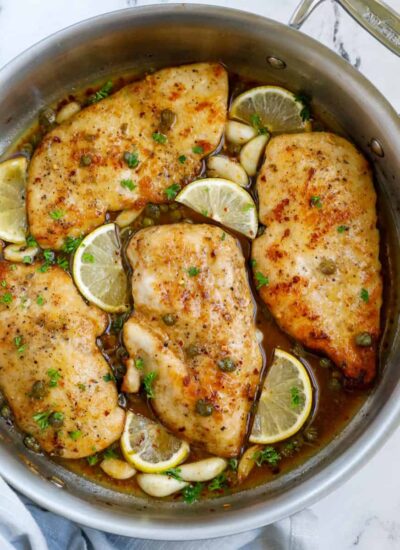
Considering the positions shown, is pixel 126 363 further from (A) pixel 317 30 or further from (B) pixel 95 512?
(A) pixel 317 30

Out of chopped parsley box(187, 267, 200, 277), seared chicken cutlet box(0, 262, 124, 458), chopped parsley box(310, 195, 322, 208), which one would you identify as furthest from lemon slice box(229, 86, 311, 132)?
seared chicken cutlet box(0, 262, 124, 458)

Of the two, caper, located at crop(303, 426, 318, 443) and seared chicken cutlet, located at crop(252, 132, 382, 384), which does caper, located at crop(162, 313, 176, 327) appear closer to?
seared chicken cutlet, located at crop(252, 132, 382, 384)

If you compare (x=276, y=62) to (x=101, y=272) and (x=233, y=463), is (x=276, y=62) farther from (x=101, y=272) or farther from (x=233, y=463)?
(x=233, y=463)

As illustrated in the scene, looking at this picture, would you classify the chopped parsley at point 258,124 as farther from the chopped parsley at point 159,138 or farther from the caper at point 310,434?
the caper at point 310,434

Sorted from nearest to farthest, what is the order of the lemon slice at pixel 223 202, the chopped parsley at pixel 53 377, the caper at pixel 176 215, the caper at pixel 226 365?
the caper at pixel 226 365
the chopped parsley at pixel 53 377
the lemon slice at pixel 223 202
the caper at pixel 176 215

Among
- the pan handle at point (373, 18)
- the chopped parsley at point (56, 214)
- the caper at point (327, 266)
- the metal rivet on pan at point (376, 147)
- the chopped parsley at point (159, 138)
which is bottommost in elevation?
the chopped parsley at point (56, 214)

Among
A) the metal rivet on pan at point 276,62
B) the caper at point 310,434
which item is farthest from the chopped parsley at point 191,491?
the metal rivet on pan at point 276,62
